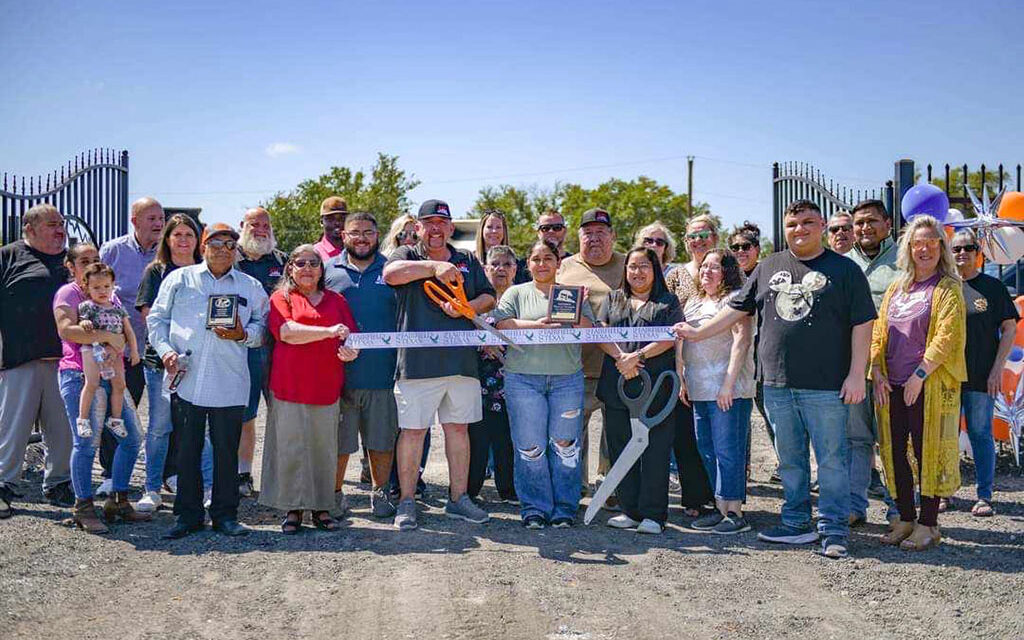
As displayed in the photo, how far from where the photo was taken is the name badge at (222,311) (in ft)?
18.8

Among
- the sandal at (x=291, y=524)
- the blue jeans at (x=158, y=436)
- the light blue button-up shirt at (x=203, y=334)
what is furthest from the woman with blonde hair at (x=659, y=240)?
the blue jeans at (x=158, y=436)

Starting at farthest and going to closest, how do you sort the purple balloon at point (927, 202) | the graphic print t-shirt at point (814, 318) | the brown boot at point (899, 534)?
the purple balloon at point (927, 202), the brown boot at point (899, 534), the graphic print t-shirt at point (814, 318)

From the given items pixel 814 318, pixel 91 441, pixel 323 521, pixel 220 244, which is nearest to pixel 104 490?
pixel 91 441

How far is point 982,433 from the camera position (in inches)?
269

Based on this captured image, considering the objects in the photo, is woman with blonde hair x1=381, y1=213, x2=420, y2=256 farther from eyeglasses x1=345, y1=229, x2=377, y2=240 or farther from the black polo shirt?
the black polo shirt

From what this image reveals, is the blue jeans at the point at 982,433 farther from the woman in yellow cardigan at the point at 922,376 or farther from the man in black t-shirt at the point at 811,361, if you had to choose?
the man in black t-shirt at the point at 811,361

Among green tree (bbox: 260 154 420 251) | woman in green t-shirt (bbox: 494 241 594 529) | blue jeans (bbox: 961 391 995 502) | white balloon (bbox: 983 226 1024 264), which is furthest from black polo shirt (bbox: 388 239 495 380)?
green tree (bbox: 260 154 420 251)

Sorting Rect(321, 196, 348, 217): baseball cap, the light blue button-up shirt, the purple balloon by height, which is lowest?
the light blue button-up shirt

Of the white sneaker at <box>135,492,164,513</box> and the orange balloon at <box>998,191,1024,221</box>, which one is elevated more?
the orange balloon at <box>998,191,1024,221</box>

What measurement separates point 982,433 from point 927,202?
8.12 ft

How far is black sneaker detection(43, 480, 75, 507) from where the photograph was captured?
672 cm

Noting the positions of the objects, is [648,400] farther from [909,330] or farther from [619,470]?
[909,330]

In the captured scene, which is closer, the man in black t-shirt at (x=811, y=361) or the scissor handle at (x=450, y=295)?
the man in black t-shirt at (x=811, y=361)

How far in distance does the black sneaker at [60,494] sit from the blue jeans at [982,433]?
7.04 m
